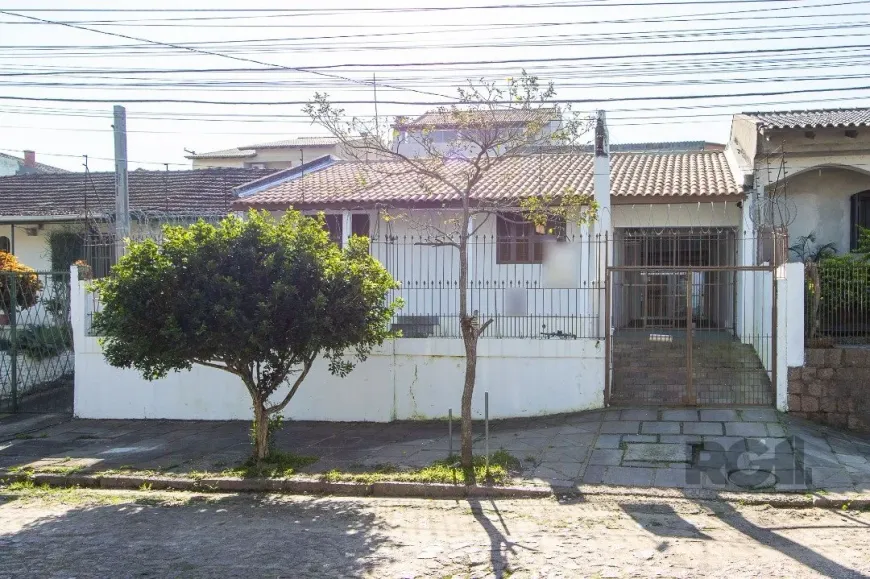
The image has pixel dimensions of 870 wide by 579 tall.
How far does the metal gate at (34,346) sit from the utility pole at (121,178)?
123 cm

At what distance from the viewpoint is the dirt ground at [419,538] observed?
580 centimetres

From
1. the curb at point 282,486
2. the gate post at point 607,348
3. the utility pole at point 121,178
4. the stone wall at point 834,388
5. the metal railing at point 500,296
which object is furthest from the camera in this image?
the utility pole at point 121,178

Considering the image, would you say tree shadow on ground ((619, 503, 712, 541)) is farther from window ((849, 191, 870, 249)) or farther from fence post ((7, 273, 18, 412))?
fence post ((7, 273, 18, 412))

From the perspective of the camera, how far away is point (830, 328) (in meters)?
11.0

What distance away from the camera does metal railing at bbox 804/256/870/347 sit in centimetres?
1080

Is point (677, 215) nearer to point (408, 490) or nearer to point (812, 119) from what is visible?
point (812, 119)

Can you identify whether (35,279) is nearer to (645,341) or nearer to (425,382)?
(425,382)

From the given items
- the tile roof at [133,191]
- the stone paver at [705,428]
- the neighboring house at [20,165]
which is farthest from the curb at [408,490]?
the neighboring house at [20,165]

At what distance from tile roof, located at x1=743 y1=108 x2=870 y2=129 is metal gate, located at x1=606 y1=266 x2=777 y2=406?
3099 mm

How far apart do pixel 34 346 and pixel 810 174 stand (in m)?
14.5

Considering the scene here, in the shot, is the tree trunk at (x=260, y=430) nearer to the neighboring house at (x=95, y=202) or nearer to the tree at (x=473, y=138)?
the tree at (x=473, y=138)

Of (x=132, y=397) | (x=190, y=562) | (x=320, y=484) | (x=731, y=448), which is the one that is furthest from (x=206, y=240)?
(x=731, y=448)

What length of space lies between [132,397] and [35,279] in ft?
11.7

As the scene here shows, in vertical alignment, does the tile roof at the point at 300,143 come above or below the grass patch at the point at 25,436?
above
